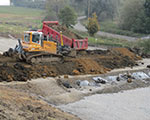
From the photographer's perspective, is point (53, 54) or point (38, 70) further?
point (53, 54)

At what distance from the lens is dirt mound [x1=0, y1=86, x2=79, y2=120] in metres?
13.9

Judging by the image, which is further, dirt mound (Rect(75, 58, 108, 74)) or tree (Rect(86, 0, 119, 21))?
tree (Rect(86, 0, 119, 21))

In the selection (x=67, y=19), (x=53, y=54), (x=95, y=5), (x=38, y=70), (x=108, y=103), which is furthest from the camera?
(x=95, y=5)

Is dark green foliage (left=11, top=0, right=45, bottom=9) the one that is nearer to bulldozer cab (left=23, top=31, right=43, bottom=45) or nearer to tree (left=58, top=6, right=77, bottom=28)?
tree (left=58, top=6, right=77, bottom=28)

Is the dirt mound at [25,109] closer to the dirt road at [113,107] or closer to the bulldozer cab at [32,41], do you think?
the dirt road at [113,107]

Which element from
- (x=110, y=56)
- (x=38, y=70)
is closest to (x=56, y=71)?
(x=38, y=70)

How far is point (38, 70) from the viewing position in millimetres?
22938

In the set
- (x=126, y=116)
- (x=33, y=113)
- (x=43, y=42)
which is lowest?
(x=126, y=116)

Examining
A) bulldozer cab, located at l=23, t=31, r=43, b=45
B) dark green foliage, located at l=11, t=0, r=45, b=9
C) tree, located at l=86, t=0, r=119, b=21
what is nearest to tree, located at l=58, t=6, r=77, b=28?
tree, located at l=86, t=0, r=119, b=21

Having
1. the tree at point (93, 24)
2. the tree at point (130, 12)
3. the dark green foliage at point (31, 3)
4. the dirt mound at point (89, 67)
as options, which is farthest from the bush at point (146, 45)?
the dark green foliage at point (31, 3)

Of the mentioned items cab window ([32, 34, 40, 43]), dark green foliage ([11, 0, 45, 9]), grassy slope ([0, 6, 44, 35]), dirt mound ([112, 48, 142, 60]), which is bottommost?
dirt mound ([112, 48, 142, 60])

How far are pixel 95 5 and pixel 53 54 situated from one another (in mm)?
61067

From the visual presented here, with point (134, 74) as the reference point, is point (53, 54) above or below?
above

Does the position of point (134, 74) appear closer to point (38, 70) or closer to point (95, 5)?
point (38, 70)
